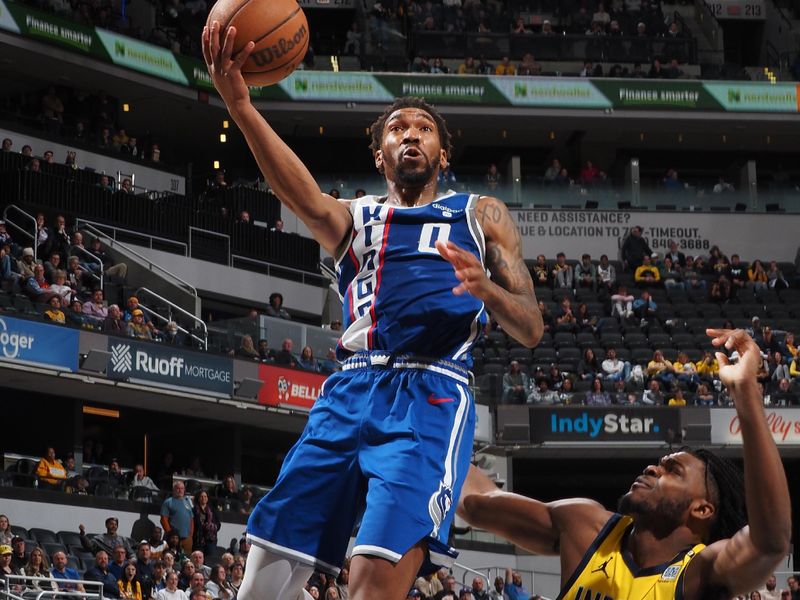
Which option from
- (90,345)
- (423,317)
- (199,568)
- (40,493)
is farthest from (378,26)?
(423,317)

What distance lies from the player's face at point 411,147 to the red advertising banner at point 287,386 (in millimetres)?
18818

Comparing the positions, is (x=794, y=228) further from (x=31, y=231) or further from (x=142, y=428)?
(x=31, y=231)

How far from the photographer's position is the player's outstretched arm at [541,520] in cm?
505

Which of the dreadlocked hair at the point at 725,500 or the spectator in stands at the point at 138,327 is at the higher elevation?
the spectator in stands at the point at 138,327

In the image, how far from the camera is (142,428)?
27484mm

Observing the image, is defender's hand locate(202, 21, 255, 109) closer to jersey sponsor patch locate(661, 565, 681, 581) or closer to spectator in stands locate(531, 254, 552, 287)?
jersey sponsor patch locate(661, 565, 681, 581)

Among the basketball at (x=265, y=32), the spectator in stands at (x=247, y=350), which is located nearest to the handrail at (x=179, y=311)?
the spectator in stands at (x=247, y=350)

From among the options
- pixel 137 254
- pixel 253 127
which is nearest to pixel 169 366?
pixel 137 254

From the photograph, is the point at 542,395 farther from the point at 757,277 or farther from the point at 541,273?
the point at 757,277

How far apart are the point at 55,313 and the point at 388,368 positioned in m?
16.7

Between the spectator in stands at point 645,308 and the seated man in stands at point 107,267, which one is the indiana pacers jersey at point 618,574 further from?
the spectator in stands at point 645,308

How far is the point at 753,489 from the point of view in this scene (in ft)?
13.8

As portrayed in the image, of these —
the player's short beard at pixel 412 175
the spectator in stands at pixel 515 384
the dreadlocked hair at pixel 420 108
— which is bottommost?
the player's short beard at pixel 412 175

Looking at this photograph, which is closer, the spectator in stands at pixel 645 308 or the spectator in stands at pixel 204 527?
the spectator in stands at pixel 204 527
